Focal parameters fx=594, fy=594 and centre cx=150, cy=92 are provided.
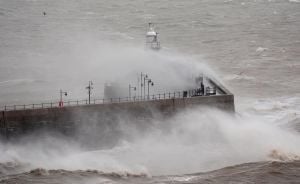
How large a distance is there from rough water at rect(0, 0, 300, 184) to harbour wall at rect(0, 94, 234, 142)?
0.59 m

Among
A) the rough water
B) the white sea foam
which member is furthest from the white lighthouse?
the white sea foam

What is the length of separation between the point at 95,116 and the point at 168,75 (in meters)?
9.53

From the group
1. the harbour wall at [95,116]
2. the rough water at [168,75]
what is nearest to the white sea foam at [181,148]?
the rough water at [168,75]

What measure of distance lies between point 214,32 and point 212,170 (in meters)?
46.4

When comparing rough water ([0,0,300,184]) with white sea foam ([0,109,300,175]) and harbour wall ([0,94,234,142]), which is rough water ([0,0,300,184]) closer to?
white sea foam ([0,109,300,175])

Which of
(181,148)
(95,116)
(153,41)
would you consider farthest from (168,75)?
(95,116)

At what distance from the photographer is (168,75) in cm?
4425

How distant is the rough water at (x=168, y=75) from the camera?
110ft

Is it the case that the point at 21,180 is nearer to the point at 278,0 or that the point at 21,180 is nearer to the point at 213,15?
the point at 213,15

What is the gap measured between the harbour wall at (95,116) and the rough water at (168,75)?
0.59 m

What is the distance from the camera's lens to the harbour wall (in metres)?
34.8

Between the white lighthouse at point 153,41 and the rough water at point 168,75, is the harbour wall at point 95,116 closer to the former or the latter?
the rough water at point 168,75

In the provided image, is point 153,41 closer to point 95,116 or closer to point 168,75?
point 168,75

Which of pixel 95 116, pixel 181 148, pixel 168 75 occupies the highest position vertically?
pixel 168 75
